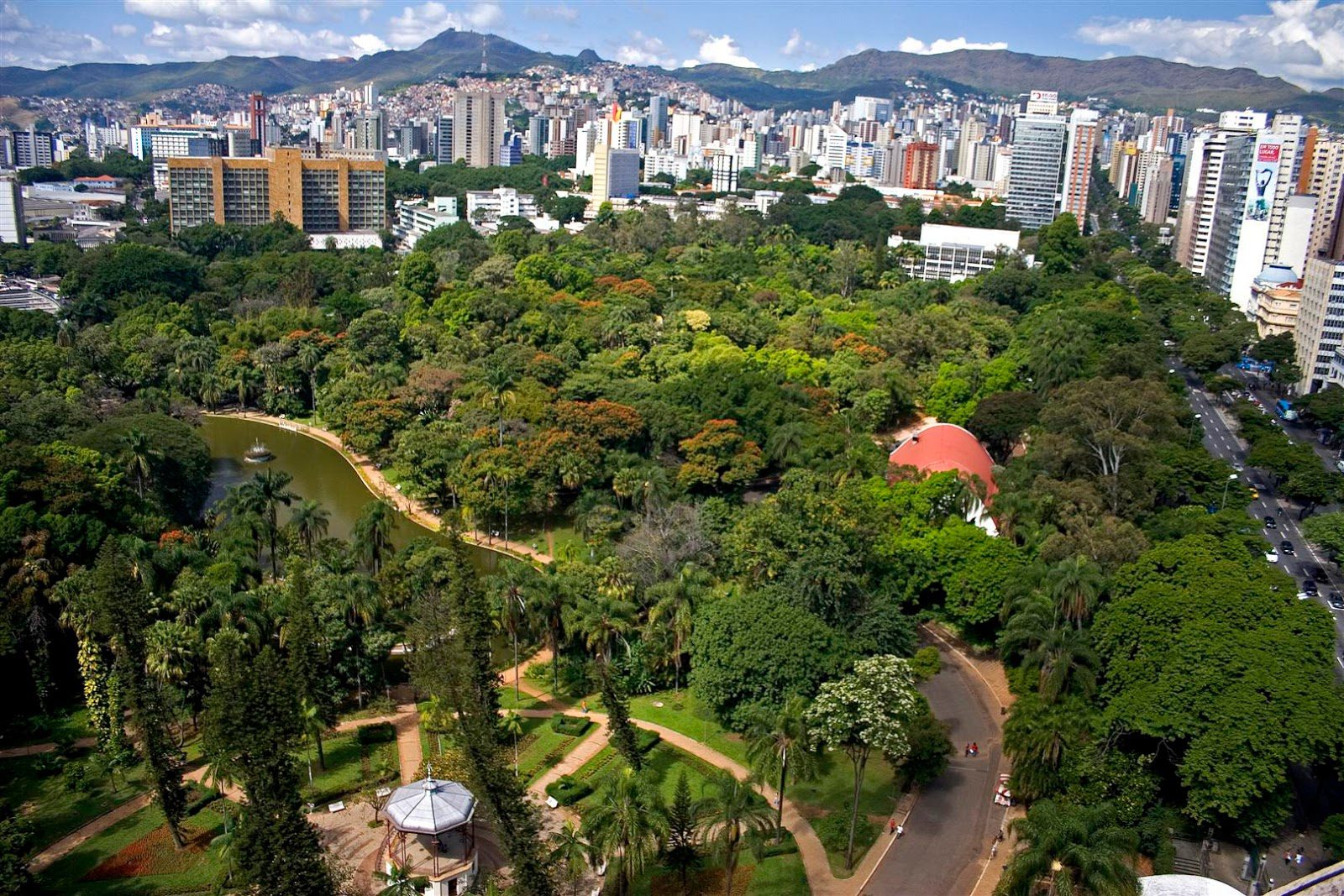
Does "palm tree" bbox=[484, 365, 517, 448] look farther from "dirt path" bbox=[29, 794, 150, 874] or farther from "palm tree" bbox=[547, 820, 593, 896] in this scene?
"palm tree" bbox=[547, 820, 593, 896]

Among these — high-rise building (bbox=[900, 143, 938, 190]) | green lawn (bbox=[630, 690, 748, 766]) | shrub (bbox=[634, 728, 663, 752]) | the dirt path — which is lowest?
the dirt path

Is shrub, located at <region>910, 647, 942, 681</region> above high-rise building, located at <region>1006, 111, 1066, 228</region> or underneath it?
underneath

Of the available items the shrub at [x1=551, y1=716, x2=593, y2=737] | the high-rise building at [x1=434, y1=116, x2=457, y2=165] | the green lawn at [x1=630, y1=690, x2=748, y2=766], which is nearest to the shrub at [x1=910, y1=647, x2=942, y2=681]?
the green lawn at [x1=630, y1=690, x2=748, y2=766]

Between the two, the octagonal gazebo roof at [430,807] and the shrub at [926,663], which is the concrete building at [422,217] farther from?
the octagonal gazebo roof at [430,807]

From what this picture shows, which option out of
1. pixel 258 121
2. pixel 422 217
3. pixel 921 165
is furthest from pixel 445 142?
pixel 921 165

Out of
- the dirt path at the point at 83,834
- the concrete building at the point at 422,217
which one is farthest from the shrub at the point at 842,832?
the concrete building at the point at 422,217

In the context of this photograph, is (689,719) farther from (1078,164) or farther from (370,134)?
(370,134)

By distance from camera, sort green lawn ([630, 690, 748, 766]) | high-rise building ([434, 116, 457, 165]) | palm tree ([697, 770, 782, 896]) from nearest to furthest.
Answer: palm tree ([697, 770, 782, 896]), green lawn ([630, 690, 748, 766]), high-rise building ([434, 116, 457, 165])
